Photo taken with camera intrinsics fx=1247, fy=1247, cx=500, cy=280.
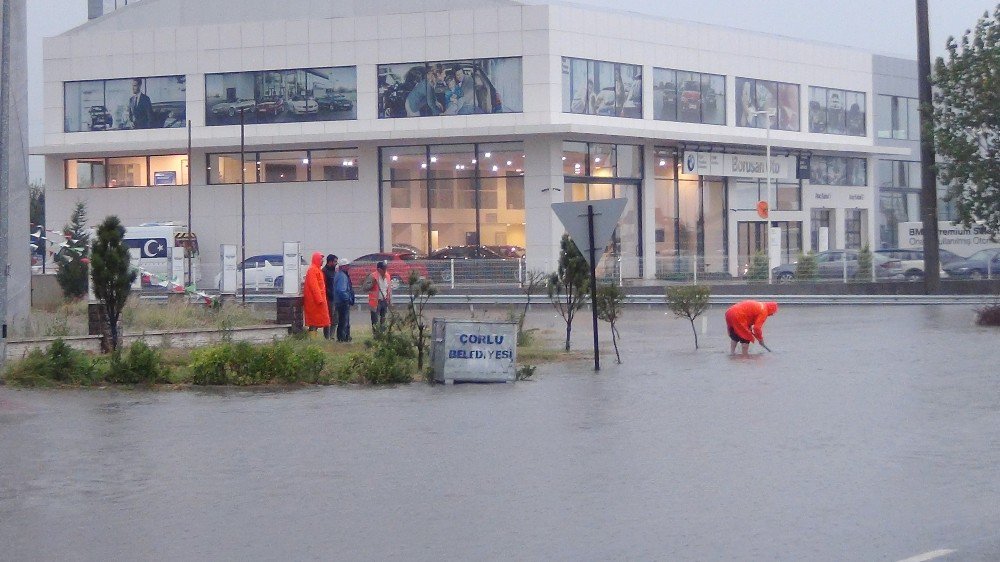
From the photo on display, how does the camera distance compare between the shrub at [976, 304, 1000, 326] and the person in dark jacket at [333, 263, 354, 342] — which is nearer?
the person in dark jacket at [333, 263, 354, 342]

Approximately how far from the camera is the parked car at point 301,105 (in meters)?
52.2

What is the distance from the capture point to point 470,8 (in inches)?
1992

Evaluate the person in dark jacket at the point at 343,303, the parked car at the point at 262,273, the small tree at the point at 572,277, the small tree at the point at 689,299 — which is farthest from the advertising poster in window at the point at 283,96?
the small tree at the point at 572,277

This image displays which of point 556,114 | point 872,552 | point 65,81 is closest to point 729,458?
point 872,552

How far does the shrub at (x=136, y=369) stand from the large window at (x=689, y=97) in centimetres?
3916

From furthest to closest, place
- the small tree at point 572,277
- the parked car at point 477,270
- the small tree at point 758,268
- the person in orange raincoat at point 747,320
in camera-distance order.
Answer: the parked car at point 477,270 < the small tree at point 758,268 < the small tree at point 572,277 < the person in orange raincoat at point 747,320

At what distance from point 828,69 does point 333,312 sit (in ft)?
143

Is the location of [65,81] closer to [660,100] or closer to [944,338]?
[660,100]

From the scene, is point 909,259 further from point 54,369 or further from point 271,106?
point 54,369

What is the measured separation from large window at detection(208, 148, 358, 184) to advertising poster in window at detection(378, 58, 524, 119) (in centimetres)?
283

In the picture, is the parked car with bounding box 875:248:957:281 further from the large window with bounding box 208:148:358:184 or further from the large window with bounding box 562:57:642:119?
the large window with bounding box 208:148:358:184

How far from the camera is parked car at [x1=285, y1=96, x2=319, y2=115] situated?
2057 inches

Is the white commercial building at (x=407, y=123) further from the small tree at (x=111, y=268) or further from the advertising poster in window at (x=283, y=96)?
the small tree at (x=111, y=268)

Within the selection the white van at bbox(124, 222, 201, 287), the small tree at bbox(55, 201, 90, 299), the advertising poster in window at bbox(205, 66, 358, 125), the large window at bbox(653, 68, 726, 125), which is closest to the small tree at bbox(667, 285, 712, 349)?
the small tree at bbox(55, 201, 90, 299)
